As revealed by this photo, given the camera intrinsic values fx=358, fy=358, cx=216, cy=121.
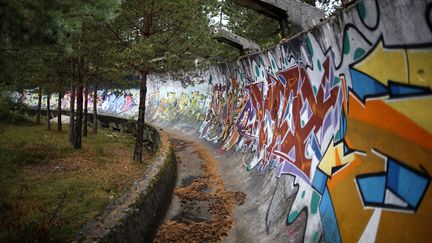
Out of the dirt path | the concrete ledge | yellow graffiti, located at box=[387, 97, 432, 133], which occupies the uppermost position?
yellow graffiti, located at box=[387, 97, 432, 133]

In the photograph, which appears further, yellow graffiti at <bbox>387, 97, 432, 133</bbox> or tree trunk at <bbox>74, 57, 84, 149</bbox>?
tree trunk at <bbox>74, 57, 84, 149</bbox>

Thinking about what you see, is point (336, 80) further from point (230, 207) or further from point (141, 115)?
point (141, 115)

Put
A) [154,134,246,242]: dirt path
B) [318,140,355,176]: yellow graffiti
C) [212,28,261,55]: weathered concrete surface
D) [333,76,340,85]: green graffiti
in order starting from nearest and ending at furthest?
1. [318,140,355,176]: yellow graffiti
2. [333,76,340,85]: green graffiti
3. [154,134,246,242]: dirt path
4. [212,28,261,55]: weathered concrete surface

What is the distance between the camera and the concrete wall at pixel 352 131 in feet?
13.4

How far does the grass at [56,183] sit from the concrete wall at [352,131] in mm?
4052

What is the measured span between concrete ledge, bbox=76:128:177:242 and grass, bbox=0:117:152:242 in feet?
1.58

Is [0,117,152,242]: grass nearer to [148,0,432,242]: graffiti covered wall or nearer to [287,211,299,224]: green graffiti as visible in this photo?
[287,211,299,224]: green graffiti

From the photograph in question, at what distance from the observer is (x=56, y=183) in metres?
10.9

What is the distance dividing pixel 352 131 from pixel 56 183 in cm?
888

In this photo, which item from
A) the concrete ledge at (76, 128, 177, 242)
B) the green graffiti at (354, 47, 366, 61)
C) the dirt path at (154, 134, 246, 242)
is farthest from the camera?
the dirt path at (154, 134, 246, 242)

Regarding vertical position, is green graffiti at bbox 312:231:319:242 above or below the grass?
above

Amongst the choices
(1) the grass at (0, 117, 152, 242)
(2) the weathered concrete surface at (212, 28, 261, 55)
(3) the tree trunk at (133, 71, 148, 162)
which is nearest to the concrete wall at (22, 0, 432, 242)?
(1) the grass at (0, 117, 152, 242)

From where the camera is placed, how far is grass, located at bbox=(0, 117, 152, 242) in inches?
276

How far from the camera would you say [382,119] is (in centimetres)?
477
